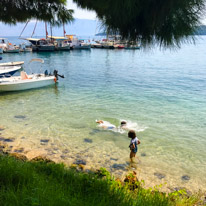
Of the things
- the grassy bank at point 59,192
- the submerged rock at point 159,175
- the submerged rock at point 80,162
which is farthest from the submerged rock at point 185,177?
the submerged rock at point 80,162

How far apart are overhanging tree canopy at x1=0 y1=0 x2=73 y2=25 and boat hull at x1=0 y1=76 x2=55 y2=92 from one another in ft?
45.1

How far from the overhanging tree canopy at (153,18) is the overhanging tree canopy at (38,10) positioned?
2859mm

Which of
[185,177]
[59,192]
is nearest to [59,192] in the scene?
[59,192]

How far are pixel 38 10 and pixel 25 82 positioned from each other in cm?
1476

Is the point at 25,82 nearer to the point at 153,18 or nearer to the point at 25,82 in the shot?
the point at 25,82

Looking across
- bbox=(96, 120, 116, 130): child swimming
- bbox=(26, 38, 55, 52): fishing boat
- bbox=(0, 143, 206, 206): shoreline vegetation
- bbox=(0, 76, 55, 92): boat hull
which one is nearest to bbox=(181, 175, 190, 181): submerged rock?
bbox=(0, 143, 206, 206): shoreline vegetation

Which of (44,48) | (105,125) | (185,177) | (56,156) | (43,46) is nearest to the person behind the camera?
(185,177)

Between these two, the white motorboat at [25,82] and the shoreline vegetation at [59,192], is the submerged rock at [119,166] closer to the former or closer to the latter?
the shoreline vegetation at [59,192]

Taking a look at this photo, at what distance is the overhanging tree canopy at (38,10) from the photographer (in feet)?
19.7

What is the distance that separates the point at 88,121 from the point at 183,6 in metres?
11.0

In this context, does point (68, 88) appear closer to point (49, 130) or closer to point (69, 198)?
point (49, 130)

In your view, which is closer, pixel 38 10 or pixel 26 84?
pixel 38 10

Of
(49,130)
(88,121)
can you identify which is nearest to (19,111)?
(49,130)

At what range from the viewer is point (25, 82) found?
19828 mm
